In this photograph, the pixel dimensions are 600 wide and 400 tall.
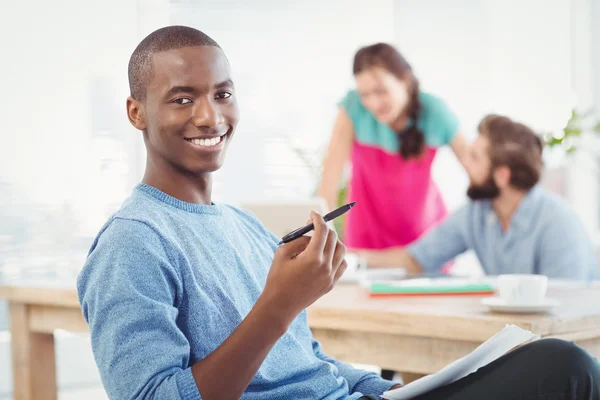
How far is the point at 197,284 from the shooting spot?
118 cm

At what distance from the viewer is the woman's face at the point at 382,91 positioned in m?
3.20

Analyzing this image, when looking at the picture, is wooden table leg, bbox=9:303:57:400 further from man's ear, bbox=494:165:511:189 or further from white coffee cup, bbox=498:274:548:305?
man's ear, bbox=494:165:511:189

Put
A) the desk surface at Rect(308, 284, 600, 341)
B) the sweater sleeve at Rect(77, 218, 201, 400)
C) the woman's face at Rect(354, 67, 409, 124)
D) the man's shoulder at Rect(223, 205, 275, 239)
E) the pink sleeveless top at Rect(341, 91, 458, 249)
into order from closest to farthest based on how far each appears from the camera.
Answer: the sweater sleeve at Rect(77, 218, 201, 400) < the man's shoulder at Rect(223, 205, 275, 239) < the desk surface at Rect(308, 284, 600, 341) < the woman's face at Rect(354, 67, 409, 124) < the pink sleeveless top at Rect(341, 91, 458, 249)

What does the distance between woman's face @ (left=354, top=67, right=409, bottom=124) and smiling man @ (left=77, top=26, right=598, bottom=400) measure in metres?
1.88

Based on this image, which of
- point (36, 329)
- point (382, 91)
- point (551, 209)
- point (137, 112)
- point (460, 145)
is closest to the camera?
point (137, 112)

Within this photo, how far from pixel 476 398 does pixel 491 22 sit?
14.6 ft

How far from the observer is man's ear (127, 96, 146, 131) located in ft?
4.19

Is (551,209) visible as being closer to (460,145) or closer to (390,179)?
(460,145)

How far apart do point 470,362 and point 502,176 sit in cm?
177

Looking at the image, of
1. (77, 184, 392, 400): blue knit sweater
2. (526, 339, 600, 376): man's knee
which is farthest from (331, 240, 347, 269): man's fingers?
(526, 339, 600, 376): man's knee

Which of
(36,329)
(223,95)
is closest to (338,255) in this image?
(223,95)

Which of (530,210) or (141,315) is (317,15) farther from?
(141,315)

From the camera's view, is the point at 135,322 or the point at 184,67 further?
the point at 184,67

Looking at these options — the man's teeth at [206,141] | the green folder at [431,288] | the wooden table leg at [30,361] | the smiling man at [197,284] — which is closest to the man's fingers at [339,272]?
the smiling man at [197,284]
